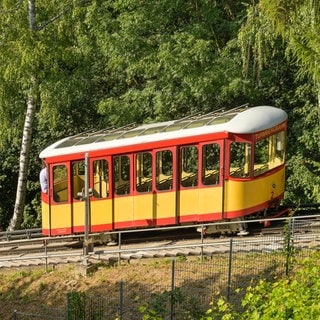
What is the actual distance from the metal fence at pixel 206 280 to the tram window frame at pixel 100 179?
2.94 meters

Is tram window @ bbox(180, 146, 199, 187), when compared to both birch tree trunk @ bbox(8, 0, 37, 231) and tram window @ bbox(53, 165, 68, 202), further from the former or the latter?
birch tree trunk @ bbox(8, 0, 37, 231)

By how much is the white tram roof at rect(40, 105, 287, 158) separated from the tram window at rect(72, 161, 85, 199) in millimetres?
420

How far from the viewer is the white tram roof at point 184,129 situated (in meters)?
16.1

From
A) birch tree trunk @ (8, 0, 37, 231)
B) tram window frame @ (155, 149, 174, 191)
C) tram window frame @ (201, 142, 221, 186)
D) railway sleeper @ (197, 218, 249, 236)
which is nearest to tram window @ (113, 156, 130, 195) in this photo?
tram window frame @ (155, 149, 174, 191)

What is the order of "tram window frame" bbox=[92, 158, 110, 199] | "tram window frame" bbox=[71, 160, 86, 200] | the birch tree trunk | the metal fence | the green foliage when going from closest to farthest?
the green foliage < the metal fence < "tram window frame" bbox=[92, 158, 110, 199] < "tram window frame" bbox=[71, 160, 86, 200] < the birch tree trunk

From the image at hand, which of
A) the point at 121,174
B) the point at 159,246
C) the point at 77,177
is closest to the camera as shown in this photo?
the point at 159,246

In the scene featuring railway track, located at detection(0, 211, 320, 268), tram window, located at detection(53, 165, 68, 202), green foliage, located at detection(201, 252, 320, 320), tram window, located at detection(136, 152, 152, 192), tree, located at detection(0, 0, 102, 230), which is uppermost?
→ tree, located at detection(0, 0, 102, 230)

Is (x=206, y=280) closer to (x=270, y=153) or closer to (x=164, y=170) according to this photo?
(x=164, y=170)

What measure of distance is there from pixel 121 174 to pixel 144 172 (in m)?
0.66

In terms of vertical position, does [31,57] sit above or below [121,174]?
above

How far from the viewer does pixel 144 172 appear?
17.0 metres

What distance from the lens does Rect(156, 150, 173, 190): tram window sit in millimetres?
16625

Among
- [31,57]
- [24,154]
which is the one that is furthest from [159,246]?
[31,57]

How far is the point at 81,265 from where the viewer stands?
16312 mm
